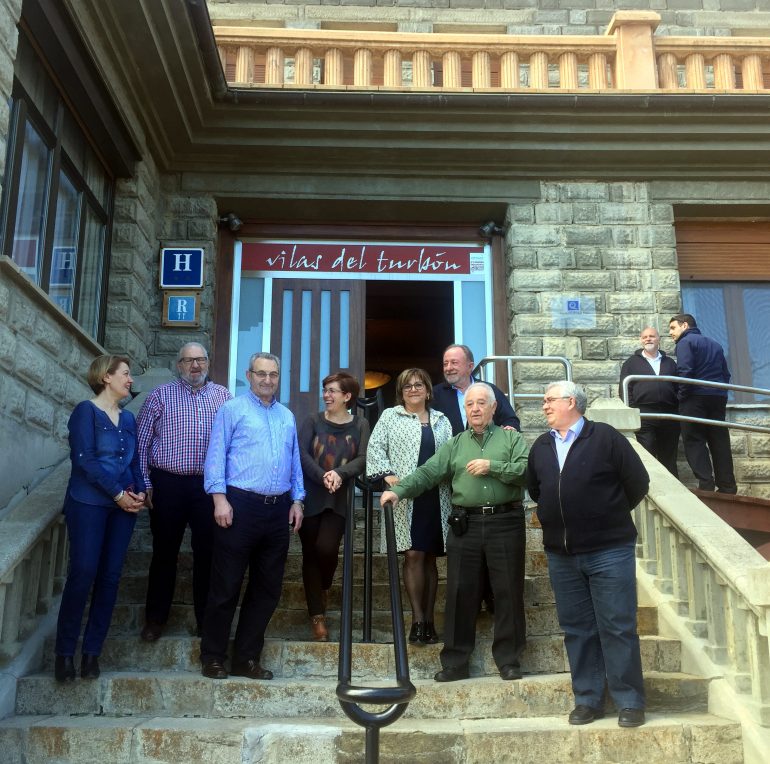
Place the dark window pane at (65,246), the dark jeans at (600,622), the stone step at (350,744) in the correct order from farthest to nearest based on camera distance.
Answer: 1. the dark window pane at (65,246)
2. the dark jeans at (600,622)
3. the stone step at (350,744)

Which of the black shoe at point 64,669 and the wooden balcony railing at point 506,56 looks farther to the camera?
the wooden balcony railing at point 506,56

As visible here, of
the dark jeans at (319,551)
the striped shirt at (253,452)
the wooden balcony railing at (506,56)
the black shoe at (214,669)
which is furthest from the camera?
the wooden balcony railing at (506,56)

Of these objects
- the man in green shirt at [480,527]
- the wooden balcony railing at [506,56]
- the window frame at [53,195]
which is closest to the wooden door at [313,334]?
the window frame at [53,195]

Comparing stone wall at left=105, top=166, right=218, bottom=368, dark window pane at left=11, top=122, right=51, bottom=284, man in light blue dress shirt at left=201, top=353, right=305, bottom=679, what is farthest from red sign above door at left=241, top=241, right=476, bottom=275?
man in light blue dress shirt at left=201, top=353, right=305, bottom=679

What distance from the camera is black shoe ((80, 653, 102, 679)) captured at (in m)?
4.21

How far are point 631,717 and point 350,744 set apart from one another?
1.24 meters

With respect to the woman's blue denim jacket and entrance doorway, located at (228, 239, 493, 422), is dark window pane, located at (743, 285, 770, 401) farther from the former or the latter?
the woman's blue denim jacket

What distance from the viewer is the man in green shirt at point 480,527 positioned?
14.6ft

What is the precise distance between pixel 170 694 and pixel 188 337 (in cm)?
436

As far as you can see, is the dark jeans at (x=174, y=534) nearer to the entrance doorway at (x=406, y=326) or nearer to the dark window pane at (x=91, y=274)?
the dark window pane at (x=91, y=274)

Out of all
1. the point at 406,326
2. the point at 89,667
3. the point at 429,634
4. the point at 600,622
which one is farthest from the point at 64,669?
the point at 406,326

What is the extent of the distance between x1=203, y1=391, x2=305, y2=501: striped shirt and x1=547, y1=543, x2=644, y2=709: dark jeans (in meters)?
1.50

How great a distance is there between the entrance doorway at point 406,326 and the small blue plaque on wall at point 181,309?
252 centimetres

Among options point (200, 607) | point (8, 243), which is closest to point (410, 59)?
point (8, 243)
